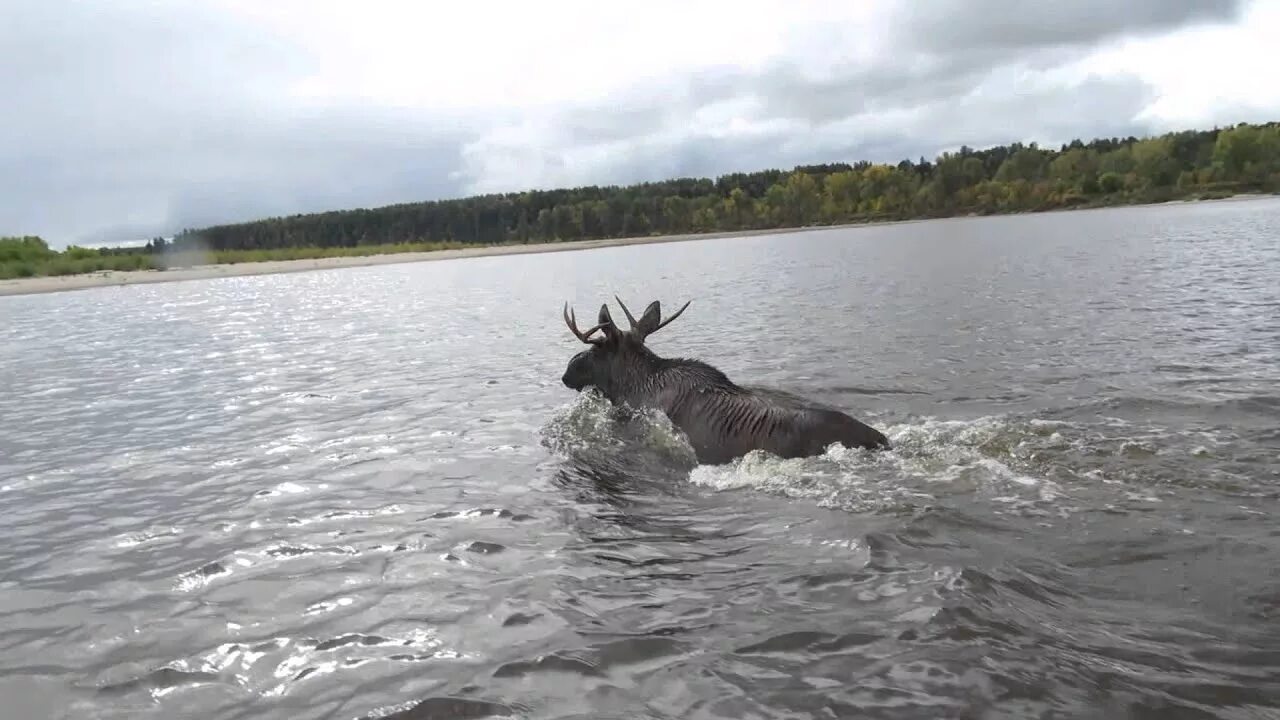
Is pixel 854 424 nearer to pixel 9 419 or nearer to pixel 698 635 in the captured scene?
pixel 698 635

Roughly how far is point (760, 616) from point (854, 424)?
14.0ft

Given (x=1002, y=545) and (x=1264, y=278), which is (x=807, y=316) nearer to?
(x=1264, y=278)

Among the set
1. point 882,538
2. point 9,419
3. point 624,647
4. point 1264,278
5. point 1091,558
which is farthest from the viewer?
point 1264,278

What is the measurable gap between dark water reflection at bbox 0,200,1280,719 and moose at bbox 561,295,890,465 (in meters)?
0.30

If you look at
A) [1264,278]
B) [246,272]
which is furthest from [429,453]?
[246,272]

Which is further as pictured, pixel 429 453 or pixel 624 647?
pixel 429 453

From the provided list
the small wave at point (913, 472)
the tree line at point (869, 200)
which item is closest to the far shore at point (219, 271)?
the tree line at point (869, 200)

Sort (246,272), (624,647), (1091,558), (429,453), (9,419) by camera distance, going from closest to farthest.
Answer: (624,647), (1091,558), (429,453), (9,419), (246,272)

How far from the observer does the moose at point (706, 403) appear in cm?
920

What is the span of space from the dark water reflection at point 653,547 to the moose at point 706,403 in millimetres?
296

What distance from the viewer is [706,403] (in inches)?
418

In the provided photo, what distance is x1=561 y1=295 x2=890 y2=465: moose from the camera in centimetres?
920

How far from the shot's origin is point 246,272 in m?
84.1

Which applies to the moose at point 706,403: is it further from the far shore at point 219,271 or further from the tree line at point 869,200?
the tree line at point 869,200
